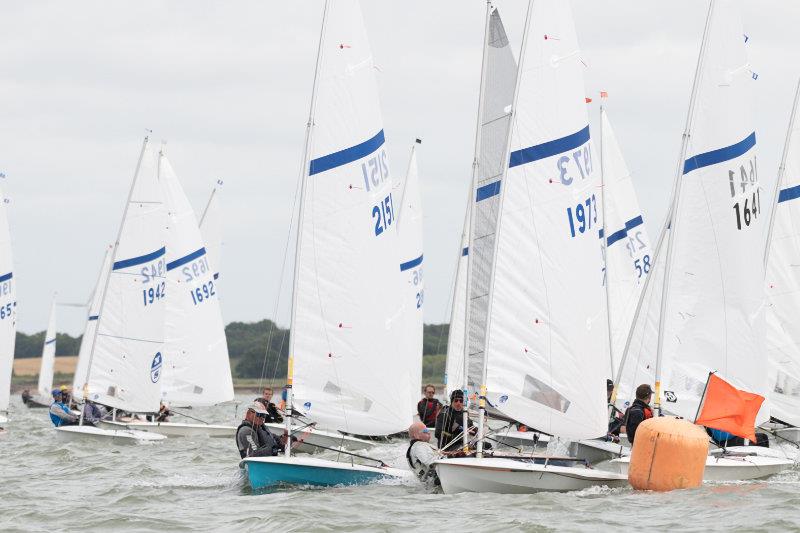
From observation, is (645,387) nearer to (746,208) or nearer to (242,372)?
(746,208)

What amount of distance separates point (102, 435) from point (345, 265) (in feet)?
30.9

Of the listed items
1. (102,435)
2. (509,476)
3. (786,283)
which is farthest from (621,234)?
(509,476)

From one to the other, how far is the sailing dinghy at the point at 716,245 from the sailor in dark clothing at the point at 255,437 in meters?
4.99

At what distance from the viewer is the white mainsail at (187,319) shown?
94.5 ft

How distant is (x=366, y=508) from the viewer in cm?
1339

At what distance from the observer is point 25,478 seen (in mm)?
17859

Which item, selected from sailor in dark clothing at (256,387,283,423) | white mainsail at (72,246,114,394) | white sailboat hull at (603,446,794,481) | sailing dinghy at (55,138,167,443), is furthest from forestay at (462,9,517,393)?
white mainsail at (72,246,114,394)

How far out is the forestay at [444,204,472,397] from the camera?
2498 centimetres

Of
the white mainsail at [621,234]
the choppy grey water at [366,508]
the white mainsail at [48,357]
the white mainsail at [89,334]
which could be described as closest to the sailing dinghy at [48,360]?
the white mainsail at [48,357]

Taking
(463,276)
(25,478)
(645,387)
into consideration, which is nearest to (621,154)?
(463,276)

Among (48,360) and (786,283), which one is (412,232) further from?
(48,360)

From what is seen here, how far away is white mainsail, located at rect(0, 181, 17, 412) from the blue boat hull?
558 inches

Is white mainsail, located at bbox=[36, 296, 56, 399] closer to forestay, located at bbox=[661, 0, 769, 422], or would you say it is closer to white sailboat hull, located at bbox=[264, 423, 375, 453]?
white sailboat hull, located at bbox=[264, 423, 375, 453]

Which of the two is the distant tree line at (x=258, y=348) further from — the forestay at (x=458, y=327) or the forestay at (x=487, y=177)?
the forestay at (x=487, y=177)
